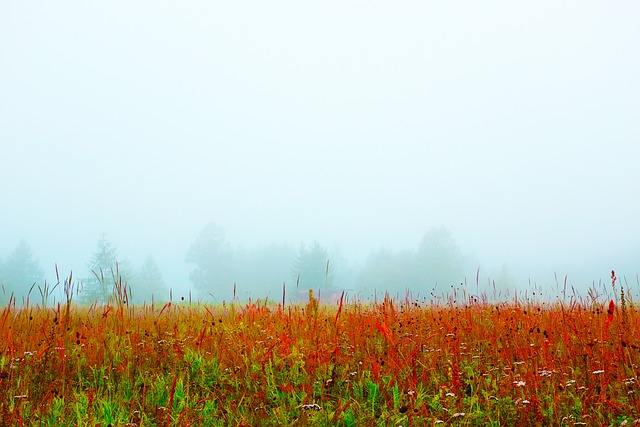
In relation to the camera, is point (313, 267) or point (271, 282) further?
point (271, 282)

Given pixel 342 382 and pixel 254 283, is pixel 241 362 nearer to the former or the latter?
pixel 342 382

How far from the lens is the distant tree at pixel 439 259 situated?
189 feet

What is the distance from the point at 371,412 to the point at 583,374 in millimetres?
2041

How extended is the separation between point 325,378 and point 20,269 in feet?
229

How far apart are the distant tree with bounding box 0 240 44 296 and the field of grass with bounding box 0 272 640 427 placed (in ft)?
211

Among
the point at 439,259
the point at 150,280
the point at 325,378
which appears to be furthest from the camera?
the point at 150,280

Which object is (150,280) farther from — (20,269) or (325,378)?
(325,378)

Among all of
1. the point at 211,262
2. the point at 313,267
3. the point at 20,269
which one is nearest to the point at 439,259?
the point at 313,267

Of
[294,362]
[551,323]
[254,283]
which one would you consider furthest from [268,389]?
[254,283]

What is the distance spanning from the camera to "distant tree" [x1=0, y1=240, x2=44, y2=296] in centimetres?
6191

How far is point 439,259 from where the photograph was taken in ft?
192

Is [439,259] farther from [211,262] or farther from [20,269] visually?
[20,269]

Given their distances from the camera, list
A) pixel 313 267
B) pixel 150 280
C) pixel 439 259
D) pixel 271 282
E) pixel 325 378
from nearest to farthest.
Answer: pixel 325 378
pixel 313 267
pixel 439 259
pixel 150 280
pixel 271 282

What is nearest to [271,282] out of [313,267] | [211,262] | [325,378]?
[211,262]
